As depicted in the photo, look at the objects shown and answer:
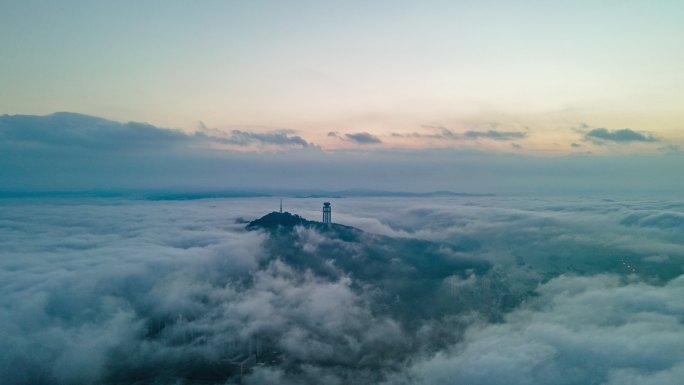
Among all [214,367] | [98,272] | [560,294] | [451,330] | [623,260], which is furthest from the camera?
[623,260]

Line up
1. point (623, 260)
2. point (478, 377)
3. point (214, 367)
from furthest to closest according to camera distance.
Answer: point (623, 260), point (214, 367), point (478, 377)

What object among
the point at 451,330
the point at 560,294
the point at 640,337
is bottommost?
the point at 451,330

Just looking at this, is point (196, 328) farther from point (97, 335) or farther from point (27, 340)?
point (27, 340)

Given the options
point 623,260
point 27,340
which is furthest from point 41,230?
point 623,260

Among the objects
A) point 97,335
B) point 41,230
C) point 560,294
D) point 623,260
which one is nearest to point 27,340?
point 97,335

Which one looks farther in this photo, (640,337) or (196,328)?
(196,328)

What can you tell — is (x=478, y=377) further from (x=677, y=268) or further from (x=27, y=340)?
(x=677, y=268)

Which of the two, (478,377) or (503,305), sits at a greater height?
(478,377)
